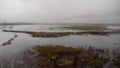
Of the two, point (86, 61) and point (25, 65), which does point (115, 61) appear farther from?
point (25, 65)

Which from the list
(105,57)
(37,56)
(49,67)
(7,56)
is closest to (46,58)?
(37,56)

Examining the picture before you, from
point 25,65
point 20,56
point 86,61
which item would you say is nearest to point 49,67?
point 25,65

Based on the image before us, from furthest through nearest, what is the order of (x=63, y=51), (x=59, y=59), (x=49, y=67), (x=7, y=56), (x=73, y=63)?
(x=63, y=51) → (x=7, y=56) → (x=59, y=59) → (x=73, y=63) → (x=49, y=67)

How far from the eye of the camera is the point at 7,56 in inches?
634

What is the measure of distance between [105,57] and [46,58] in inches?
181

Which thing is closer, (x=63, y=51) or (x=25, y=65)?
(x=25, y=65)

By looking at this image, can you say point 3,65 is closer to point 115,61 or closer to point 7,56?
point 7,56

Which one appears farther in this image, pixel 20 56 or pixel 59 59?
pixel 20 56

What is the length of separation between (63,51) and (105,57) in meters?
3.86

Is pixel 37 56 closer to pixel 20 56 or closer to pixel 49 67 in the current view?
pixel 20 56

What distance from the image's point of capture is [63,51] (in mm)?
17719

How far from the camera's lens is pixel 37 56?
52.1ft

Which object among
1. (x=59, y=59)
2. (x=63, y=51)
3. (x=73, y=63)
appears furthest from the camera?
(x=63, y=51)

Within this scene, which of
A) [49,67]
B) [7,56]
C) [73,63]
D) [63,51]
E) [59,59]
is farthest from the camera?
[63,51]
